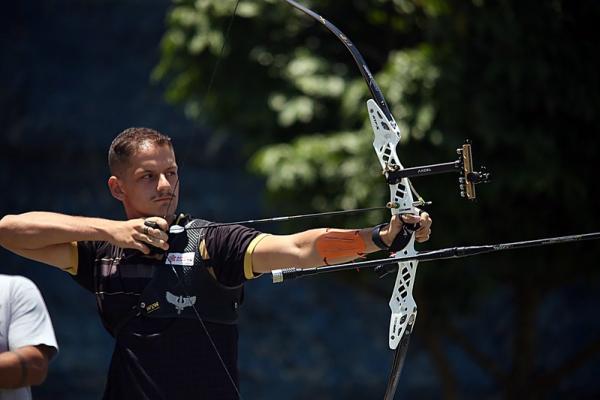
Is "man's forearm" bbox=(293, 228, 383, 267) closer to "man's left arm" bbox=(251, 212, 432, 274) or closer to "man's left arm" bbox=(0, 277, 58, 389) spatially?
"man's left arm" bbox=(251, 212, 432, 274)

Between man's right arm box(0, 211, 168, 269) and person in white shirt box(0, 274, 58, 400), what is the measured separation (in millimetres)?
432

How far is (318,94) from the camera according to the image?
6336 millimetres

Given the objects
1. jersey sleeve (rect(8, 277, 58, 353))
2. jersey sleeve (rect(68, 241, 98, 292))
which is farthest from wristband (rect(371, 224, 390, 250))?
jersey sleeve (rect(8, 277, 58, 353))

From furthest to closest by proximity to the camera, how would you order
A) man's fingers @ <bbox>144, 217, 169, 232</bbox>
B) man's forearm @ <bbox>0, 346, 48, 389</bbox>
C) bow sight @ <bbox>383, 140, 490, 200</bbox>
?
man's forearm @ <bbox>0, 346, 48, 389</bbox>
man's fingers @ <bbox>144, 217, 169, 232</bbox>
bow sight @ <bbox>383, 140, 490, 200</bbox>

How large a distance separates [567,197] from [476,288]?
0.92 meters

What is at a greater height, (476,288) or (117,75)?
(117,75)

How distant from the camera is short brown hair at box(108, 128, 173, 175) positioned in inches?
120

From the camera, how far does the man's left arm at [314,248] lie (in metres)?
2.79

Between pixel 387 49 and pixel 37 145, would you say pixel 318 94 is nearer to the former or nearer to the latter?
pixel 387 49

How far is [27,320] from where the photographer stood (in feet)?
11.2

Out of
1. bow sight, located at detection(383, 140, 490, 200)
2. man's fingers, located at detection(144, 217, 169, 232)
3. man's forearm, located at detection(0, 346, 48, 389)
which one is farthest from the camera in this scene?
man's forearm, located at detection(0, 346, 48, 389)

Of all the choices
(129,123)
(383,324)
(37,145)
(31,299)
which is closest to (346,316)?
(383,324)

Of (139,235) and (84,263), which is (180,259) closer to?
(139,235)

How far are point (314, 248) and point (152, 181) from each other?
54cm
